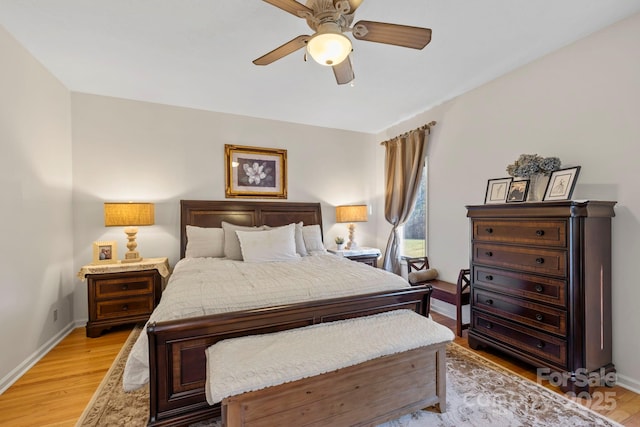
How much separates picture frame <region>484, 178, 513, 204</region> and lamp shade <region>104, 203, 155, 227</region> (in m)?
3.69

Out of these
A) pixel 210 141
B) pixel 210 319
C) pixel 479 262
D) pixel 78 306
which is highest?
pixel 210 141

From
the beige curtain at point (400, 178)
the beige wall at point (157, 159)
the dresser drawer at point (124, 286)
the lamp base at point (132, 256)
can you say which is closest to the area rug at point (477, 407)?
the dresser drawer at point (124, 286)

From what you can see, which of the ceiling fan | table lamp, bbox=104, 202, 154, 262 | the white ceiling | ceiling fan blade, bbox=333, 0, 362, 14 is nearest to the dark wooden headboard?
table lamp, bbox=104, 202, 154, 262

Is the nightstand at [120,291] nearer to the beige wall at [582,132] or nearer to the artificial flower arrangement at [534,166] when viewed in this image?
the beige wall at [582,132]

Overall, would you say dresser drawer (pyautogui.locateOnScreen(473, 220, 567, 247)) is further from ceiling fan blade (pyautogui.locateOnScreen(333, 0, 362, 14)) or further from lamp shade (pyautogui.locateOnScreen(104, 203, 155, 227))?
lamp shade (pyautogui.locateOnScreen(104, 203, 155, 227))

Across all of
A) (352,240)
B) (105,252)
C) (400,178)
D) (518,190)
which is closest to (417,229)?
(400,178)

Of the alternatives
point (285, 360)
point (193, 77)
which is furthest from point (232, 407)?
point (193, 77)

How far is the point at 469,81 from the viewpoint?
119 inches

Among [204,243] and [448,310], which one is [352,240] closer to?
[448,310]

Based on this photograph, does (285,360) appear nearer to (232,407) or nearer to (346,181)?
(232,407)

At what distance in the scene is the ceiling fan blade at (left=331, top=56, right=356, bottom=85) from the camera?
2.02 meters

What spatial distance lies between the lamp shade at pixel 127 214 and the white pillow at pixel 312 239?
188cm

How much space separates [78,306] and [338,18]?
4030 mm

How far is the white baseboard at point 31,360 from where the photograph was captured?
213 cm
